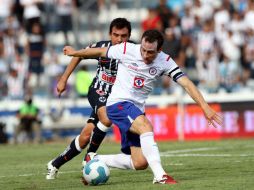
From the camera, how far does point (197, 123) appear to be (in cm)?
2134

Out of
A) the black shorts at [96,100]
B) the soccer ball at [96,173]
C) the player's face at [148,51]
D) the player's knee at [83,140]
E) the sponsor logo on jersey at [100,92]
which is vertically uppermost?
the player's face at [148,51]

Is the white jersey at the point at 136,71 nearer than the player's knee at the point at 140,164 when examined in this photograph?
Yes

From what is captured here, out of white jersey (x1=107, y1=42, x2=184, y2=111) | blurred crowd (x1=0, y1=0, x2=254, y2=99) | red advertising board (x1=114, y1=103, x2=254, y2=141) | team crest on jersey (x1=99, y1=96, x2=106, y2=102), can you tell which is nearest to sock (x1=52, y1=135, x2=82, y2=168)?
team crest on jersey (x1=99, y1=96, x2=106, y2=102)

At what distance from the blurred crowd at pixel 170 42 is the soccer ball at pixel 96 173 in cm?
1203

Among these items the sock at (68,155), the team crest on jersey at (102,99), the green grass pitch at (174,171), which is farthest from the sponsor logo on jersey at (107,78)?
the green grass pitch at (174,171)

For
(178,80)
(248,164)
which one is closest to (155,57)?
(178,80)

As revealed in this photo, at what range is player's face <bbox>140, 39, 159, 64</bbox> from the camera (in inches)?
364

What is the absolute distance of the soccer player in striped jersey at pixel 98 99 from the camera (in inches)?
428

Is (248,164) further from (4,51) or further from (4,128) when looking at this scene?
(4,51)

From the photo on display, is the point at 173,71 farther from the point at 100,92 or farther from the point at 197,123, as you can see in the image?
the point at 197,123

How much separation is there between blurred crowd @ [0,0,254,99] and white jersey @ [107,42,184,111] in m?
11.8

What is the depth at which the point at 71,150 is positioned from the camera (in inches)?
428

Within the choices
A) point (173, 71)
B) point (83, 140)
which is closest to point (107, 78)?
point (83, 140)

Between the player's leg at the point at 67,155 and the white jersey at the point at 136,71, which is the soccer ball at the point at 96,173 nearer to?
the white jersey at the point at 136,71
